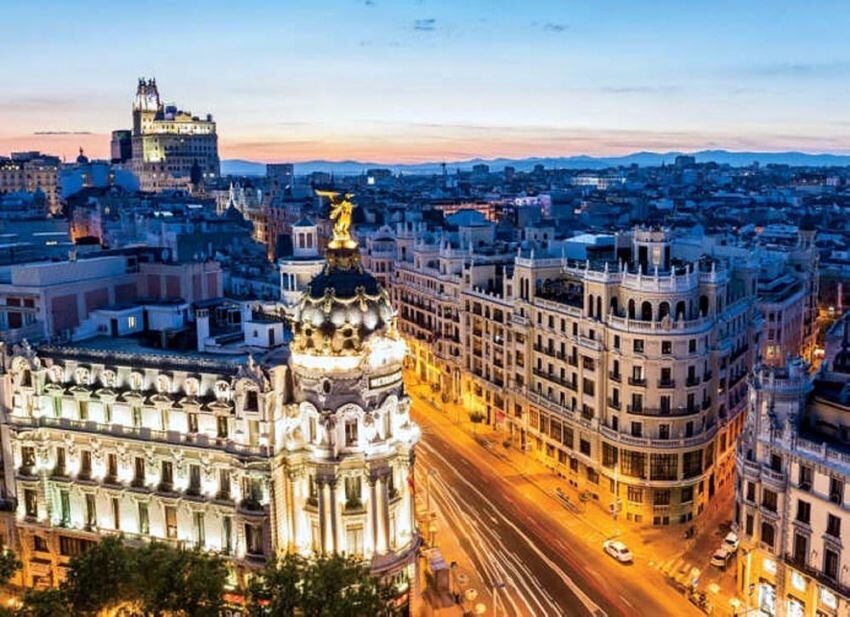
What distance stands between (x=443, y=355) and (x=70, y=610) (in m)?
95.5

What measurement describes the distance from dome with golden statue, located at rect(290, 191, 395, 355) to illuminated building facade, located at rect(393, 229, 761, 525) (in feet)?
119

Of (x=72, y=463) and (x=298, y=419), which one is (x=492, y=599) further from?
(x=72, y=463)

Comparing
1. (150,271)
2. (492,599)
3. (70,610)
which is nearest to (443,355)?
(150,271)

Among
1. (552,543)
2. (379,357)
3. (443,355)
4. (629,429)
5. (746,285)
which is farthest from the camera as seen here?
(443,355)

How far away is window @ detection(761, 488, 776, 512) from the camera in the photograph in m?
81.1

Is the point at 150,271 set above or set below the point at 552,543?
above

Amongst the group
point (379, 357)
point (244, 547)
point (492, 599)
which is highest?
point (379, 357)

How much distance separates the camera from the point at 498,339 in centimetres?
13450

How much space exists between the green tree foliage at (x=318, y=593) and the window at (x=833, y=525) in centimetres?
3830

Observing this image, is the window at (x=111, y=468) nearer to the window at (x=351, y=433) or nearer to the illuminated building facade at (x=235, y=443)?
the illuminated building facade at (x=235, y=443)

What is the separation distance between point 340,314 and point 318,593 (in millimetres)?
25926

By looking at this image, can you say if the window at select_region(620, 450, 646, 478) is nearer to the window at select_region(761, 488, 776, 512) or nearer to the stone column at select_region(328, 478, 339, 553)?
the window at select_region(761, 488, 776, 512)

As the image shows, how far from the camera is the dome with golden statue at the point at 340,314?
79.8 meters

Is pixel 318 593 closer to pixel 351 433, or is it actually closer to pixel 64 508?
pixel 351 433
